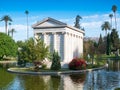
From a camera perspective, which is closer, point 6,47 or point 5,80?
point 5,80

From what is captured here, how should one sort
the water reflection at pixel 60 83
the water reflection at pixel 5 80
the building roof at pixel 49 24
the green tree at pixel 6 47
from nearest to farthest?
the water reflection at pixel 60 83
the water reflection at pixel 5 80
the building roof at pixel 49 24
the green tree at pixel 6 47

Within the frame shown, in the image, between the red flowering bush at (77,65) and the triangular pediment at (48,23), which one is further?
the triangular pediment at (48,23)

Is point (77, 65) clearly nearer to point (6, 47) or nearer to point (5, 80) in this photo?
point (5, 80)

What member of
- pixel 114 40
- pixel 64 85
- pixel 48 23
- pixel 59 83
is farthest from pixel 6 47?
pixel 64 85

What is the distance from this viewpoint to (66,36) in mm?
58344

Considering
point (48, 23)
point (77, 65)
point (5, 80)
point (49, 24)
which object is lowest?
point (5, 80)

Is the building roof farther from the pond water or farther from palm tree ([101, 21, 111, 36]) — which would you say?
palm tree ([101, 21, 111, 36])

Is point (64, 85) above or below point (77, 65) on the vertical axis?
below

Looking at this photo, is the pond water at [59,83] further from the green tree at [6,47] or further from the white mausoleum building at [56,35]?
the green tree at [6,47]

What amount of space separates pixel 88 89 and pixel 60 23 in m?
31.4

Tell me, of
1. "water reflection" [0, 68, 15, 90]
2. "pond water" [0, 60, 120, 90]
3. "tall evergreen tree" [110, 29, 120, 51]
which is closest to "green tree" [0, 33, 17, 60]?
"tall evergreen tree" [110, 29, 120, 51]

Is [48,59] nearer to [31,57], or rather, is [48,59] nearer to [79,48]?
[31,57]

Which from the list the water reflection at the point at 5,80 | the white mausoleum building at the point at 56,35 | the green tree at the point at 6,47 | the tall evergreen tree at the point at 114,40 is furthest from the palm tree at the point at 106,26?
the water reflection at the point at 5,80

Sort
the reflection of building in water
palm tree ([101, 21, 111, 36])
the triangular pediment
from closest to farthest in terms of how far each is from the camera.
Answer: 1. the reflection of building in water
2. the triangular pediment
3. palm tree ([101, 21, 111, 36])
